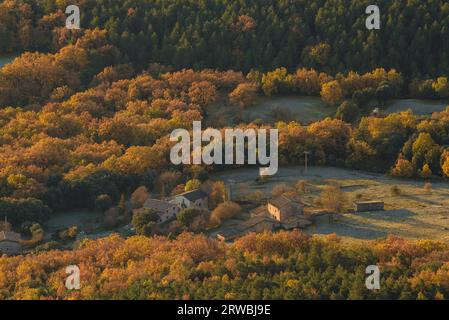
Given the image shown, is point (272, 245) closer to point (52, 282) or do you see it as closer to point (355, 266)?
point (355, 266)

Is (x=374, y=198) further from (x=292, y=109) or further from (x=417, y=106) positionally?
(x=417, y=106)

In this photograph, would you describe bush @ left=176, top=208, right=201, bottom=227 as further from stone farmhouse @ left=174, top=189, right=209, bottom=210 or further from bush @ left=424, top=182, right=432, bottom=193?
bush @ left=424, top=182, right=432, bottom=193

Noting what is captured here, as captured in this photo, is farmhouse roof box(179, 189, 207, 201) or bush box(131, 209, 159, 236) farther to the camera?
farmhouse roof box(179, 189, 207, 201)

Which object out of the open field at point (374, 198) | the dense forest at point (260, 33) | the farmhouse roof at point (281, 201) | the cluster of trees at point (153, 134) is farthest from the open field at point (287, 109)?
the farmhouse roof at point (281, 201)

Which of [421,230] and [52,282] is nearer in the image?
[52,282]

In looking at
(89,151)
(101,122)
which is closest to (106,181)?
(89,151)

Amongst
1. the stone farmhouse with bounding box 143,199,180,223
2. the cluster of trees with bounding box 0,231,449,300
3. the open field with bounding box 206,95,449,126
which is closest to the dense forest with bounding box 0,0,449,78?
the open field with bounding box 206,95,449,126
